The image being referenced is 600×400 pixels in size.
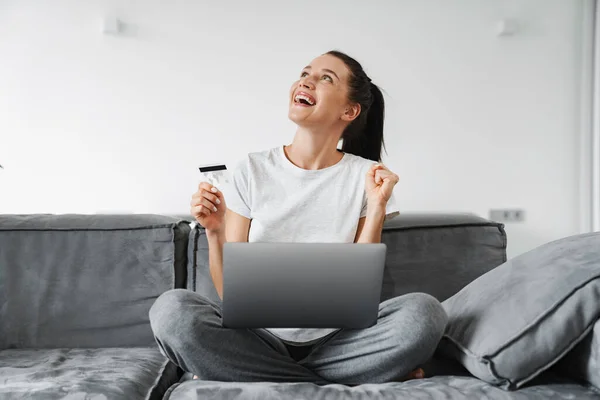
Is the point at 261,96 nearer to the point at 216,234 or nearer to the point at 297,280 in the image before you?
the point at 216,234

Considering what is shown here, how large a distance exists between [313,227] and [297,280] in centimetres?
51

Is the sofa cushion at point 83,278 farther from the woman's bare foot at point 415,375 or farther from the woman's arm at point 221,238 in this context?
the woman's bare foot at point 415,375

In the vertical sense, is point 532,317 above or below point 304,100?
below

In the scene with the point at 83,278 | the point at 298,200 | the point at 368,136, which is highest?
the point at 368,136

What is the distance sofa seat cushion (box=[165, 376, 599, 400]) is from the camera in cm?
109

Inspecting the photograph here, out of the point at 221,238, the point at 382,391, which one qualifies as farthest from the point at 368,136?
the point at 382,391

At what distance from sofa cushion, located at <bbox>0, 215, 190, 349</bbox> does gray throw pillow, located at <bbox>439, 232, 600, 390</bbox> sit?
2.78 ft

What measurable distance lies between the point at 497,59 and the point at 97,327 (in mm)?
2349

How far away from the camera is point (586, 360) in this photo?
3.68 feet

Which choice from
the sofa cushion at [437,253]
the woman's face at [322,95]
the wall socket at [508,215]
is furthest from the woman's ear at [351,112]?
the wall socket at [508,215]

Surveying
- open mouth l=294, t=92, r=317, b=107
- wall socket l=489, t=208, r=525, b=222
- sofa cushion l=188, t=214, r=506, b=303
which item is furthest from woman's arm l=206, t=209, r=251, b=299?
wall socket l=489, t=208, r=525, b=222

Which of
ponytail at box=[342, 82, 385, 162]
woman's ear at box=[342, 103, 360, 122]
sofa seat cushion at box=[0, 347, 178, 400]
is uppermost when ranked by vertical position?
Answer: woman's ear at box=[342, 103, 360, 122]

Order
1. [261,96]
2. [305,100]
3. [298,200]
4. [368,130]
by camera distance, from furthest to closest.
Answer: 1. [261,96]
2. [368,130]
3. [305,100]
4. [298,200]

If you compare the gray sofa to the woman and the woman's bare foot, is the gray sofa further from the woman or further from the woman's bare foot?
the woman's bare foot
